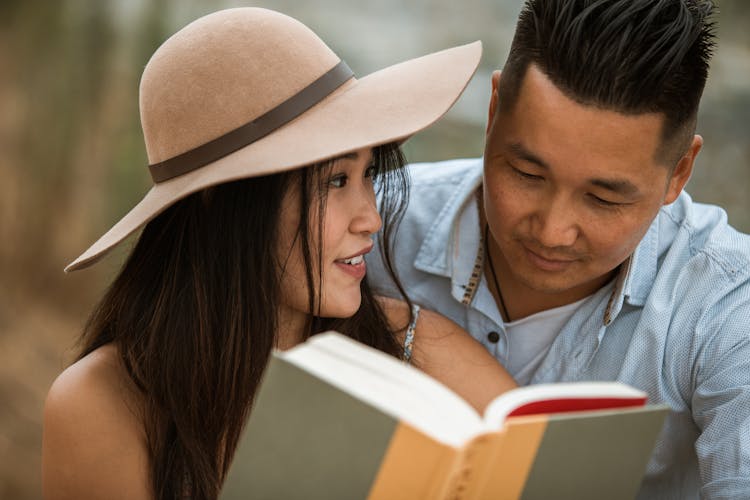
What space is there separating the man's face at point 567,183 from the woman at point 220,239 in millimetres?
139

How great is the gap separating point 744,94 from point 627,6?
156 centimetres

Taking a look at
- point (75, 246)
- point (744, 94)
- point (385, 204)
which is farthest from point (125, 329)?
point (75, 246)

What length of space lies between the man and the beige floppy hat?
7.7 inches

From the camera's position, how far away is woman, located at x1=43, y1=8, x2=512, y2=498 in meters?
1.31

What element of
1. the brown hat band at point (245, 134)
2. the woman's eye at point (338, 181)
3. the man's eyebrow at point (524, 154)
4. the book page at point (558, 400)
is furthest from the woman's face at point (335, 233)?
the book page at point (558, 400)

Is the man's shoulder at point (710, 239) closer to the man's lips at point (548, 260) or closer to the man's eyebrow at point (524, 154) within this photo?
the man's lips at point (548, 260)

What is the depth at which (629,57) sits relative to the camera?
56.7 inches

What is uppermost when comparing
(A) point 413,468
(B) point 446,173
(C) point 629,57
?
(C) point 629,57

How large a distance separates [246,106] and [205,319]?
1.18 ft

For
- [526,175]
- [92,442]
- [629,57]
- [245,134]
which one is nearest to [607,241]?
[526,175]

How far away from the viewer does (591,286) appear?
175cm

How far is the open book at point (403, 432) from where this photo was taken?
2.61 feet

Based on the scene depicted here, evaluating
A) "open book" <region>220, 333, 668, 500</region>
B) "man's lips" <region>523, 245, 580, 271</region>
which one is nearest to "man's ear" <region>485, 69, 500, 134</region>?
"man's lips" <region>523, 245, 580, 271</region>

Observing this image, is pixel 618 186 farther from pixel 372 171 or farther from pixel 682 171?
pixel 372 171
